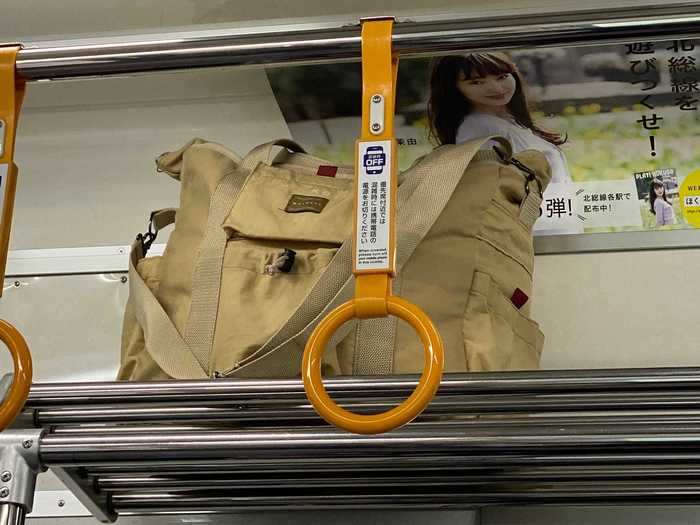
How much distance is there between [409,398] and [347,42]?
334 mm

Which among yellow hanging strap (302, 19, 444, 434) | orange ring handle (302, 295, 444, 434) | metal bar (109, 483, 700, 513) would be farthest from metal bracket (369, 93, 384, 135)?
metal bar (109, 483, 700, 513)

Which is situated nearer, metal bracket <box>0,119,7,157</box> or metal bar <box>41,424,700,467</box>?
metal bracket <box>0,119,7,157</box>

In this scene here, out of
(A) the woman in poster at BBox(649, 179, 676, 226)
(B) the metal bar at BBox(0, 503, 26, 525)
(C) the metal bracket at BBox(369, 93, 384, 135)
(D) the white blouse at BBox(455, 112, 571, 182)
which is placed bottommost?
(B) the metal bar at BBox(0, 503, 26, 525)

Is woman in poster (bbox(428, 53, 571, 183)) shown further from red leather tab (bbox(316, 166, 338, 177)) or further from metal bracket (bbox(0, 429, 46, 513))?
metal bracket (bbox(0, 429, 46, 513))

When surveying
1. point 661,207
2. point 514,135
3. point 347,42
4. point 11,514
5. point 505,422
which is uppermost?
point 514,135

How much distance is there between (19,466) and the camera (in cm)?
105

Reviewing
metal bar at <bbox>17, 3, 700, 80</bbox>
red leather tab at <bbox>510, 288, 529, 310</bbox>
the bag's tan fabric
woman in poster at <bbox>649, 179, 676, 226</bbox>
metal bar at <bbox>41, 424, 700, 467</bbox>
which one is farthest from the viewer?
woman in poster at <bbox>649, 179, 676, 226</bbox>

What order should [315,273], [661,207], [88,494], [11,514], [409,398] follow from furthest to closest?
1. [661,207]
2. [88,494]
3. [315,273]
4. [11,514]
5. [409,398]

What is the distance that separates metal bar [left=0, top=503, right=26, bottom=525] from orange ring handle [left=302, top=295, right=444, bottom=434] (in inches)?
16.7

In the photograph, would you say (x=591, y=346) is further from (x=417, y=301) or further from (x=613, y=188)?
(x=417, y=301)

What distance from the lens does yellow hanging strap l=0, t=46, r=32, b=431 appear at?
871 mm

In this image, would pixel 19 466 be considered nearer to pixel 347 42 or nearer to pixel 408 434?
pixel 408 434

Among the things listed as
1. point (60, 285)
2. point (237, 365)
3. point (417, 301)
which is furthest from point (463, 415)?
point (60, 285)

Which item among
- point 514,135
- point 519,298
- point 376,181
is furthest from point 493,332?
point 514,135
